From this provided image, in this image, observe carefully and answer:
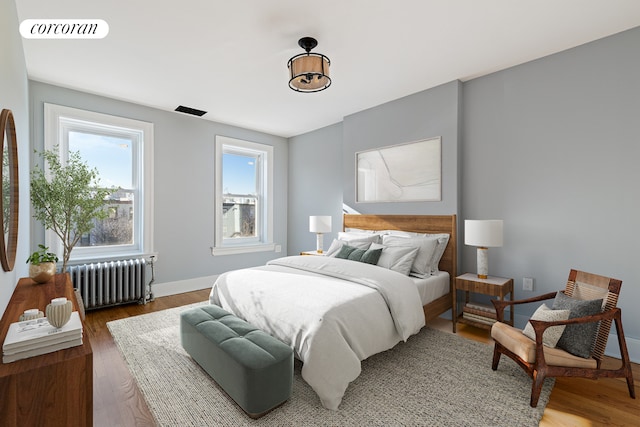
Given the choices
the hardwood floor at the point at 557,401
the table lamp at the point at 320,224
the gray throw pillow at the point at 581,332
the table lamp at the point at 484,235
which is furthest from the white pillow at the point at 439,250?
the table lamp at the point at 320,224

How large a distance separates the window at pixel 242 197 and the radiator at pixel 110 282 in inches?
47.4

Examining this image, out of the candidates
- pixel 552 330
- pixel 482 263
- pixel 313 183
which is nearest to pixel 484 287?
pixel 482 263

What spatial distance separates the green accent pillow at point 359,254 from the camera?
10.6 feet

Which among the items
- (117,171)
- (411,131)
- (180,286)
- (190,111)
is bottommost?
(180,286)

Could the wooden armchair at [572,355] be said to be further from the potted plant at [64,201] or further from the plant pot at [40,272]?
the potted plant at [64,201]

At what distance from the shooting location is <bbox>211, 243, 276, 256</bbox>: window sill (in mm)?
4920

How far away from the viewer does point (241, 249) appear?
5.23 metres

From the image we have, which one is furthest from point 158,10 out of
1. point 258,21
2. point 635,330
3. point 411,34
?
point 635,330

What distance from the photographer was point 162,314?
3.55 m

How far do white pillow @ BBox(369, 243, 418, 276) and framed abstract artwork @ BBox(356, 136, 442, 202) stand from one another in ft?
2.81

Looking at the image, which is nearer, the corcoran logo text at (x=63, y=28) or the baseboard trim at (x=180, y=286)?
the corcoran logo text at (x=63, y=28)

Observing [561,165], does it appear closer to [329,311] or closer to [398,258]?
[398,258]

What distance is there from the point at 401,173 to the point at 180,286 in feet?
11.9

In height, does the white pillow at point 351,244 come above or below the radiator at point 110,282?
above
